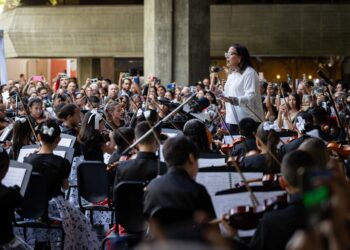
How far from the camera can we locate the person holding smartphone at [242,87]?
11.5 metres

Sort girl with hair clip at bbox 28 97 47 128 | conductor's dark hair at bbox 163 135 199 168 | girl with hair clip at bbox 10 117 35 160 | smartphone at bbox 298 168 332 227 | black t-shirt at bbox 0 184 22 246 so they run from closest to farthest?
1. smartphone at bbox 298 168 332 227
2. conductor's dark hair at bbox 163 135 199 168
3. black t-shirt at bbox 0 184 22 246
4. girl with hair clip at bbox 10 117 35 160
5. girl with hair clip at bbox 28 97 47 128

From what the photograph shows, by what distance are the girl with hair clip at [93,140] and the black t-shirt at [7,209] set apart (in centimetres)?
418

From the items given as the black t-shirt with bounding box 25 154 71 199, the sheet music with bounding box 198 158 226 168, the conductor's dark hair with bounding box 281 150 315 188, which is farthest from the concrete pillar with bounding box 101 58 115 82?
the conductor's dark hair with bounding box 281 150 315 188

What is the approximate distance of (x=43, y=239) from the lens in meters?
9.70

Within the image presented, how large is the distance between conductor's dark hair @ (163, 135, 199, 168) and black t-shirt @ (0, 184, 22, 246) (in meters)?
1.33

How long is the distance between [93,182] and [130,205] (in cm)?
199

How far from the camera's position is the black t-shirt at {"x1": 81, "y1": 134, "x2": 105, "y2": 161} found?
36.7 ft

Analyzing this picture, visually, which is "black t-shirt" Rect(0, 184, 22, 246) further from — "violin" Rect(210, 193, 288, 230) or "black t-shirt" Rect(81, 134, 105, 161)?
"black t-shirt" Rect(81, 134, 105, 161)

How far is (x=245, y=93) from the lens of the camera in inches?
458

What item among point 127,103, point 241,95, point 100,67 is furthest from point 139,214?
point 100,67

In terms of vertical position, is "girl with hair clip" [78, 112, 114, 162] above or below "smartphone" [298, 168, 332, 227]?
below

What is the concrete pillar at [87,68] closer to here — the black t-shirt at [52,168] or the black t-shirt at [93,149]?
the black t-shirt at [93,149]

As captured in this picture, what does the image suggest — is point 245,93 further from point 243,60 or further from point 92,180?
point 92,180

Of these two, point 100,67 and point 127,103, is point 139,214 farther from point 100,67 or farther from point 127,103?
point 100,67
